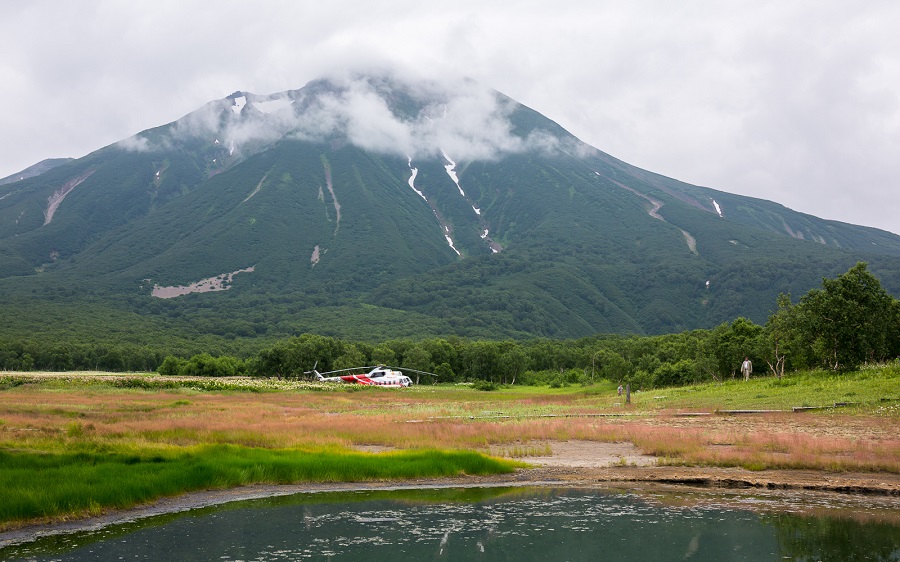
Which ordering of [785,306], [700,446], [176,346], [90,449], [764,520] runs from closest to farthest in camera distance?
[764,520], [90,449], [700,446], [785,306], [176,346]

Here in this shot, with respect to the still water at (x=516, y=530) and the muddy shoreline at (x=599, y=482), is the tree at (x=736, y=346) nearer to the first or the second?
the muddy shoreline at (x=599, y=482)

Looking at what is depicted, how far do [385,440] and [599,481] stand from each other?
11.7m

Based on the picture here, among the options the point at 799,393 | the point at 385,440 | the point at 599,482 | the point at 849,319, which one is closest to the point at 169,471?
the point at 385,440

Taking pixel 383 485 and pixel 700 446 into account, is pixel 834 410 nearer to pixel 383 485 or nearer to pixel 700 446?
pixel 700 446

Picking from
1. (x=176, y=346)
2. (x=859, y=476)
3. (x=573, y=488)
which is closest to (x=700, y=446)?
(x=859, y=476)

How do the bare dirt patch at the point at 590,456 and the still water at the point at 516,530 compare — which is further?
the bare dirt patch at the point at 590,456

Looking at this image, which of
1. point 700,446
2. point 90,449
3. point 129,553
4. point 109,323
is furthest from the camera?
point 109,323

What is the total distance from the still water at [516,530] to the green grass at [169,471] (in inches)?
66.7

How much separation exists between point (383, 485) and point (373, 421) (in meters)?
16.4

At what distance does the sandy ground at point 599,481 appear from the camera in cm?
2045

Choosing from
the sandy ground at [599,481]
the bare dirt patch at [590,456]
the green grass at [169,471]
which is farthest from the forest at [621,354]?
the green grass at [169,471]

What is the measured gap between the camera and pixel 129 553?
49.4ft

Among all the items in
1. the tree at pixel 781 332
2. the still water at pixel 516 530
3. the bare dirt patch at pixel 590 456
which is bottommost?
the bare dirt patch at pixel 590 456

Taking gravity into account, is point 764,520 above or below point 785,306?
below
